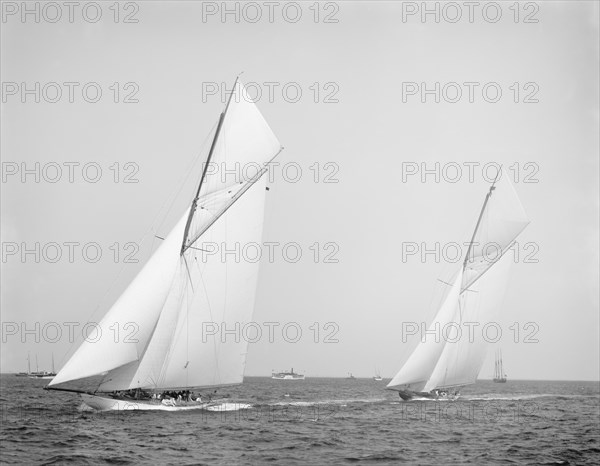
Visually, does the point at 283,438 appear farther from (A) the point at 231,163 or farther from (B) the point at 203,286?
(A) the point at 231,163

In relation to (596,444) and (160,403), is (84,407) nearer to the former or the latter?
(160,403)

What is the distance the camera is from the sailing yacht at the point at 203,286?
47.2 meters

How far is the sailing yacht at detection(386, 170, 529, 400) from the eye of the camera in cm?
7206

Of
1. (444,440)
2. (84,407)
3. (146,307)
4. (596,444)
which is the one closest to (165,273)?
(146,307)

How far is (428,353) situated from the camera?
237 feet

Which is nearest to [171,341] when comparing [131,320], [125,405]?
[131,320]

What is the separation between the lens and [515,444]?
136ft

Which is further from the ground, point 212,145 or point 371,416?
point 212,145

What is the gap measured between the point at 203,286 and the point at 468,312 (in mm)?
32335

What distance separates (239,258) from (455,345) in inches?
1165

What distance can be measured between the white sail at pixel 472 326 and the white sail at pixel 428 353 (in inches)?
31.3

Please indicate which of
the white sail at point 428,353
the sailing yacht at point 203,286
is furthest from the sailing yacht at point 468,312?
the sailing yacht at point 203,286

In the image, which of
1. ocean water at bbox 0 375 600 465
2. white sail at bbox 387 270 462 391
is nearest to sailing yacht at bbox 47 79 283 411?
ocean water at bbox 0 375 600 465

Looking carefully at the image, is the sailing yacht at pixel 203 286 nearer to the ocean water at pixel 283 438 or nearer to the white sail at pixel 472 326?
the ocean water at pixel 283 438
